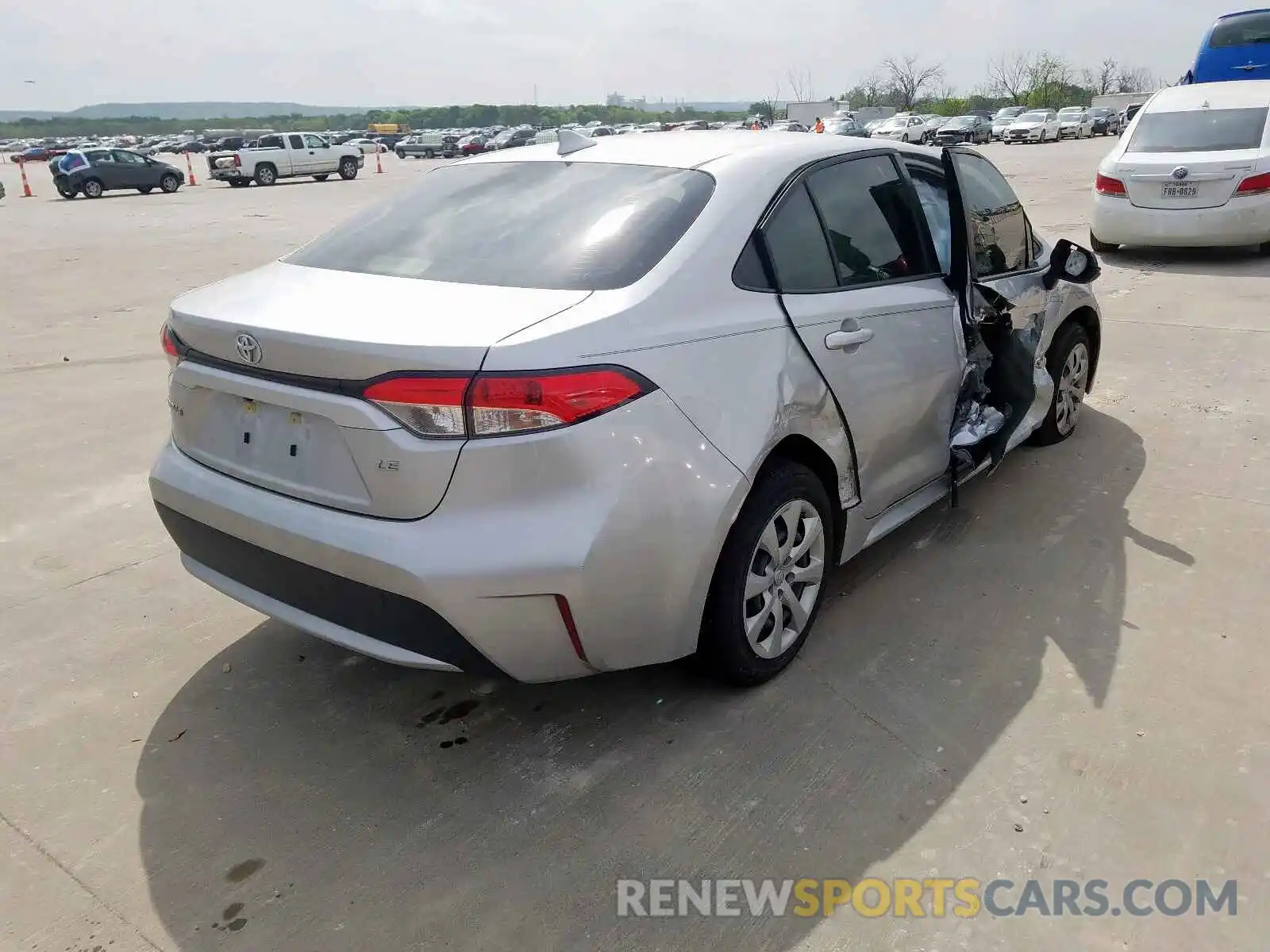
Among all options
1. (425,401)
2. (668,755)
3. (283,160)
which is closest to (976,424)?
(668,755)

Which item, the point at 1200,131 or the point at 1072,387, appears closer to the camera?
the point at 1072,387

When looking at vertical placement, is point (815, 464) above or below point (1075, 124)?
above

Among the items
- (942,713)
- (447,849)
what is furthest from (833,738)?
(447,849)

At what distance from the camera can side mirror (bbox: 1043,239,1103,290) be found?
14.5 ft

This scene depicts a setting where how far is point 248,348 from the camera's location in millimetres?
2660

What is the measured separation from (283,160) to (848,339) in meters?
31.4

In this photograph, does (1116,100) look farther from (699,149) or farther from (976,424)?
(699,149)

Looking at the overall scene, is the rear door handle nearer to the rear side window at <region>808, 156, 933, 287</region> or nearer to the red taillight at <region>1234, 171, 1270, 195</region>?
the rear side window at <region>808, 156, 933, 287</region>

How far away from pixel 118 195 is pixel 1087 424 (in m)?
30.1

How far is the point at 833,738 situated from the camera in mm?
2916

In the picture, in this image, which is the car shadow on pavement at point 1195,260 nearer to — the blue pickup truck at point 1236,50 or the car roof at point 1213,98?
the car roof at point 1213,98

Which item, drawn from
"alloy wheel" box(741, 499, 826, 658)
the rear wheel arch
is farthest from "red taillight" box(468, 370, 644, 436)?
"alloy wheel" box(741, 499, 826, 658)

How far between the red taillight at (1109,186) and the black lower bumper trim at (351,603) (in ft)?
33.7

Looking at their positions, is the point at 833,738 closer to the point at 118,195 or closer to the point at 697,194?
the point at 697,194
